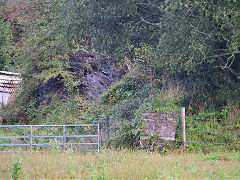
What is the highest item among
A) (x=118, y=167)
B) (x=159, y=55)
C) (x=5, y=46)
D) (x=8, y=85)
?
(x=5, y=46)

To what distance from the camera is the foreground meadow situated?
7.59 meters

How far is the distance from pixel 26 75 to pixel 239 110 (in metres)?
14.9

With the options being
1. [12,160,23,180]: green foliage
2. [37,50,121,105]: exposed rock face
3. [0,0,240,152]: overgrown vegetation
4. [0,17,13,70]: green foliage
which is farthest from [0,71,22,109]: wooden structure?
[12,160,23,180]: green foliage

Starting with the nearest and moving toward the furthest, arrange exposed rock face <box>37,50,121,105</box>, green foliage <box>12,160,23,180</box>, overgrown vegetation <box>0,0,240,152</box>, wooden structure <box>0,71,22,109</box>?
green foliage <box>12,160,23,180</box>
overgrown vegetation <box>0,0,240,152</box>
exposed rock face <box>37,50,121,105</box>
wooden structure <box>0,71,22,109</box>

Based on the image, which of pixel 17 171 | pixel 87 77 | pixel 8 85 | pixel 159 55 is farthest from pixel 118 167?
pixel 8 85

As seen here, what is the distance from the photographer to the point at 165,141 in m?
11.9

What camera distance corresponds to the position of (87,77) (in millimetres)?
21250

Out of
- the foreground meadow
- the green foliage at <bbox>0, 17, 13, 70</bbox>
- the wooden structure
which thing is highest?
the green foliage at <bbox>0, 17, 13, 70</bbox>

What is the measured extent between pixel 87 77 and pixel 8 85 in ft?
25.3

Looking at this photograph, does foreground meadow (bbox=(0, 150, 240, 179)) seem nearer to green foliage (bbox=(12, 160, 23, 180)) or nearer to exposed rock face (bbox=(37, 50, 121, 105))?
green foliage (bbox=(12, 160, 23, 180))

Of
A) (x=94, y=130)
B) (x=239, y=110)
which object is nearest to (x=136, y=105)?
(x=94, y=130)

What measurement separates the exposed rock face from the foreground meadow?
10.9 m

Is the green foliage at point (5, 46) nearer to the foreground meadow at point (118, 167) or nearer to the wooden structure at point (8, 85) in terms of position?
the wooden structure at point (8, 85)

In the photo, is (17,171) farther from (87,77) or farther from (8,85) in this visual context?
(8,85)
